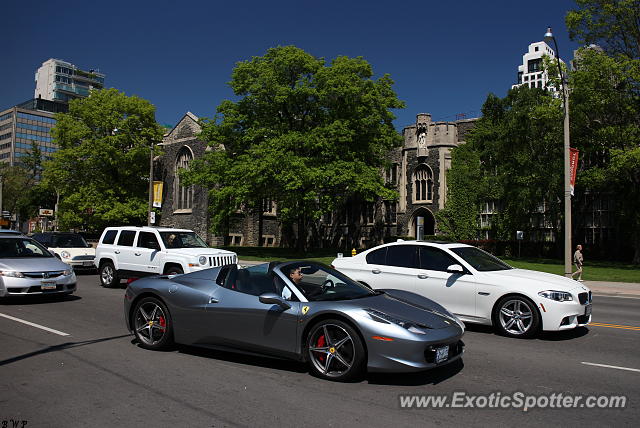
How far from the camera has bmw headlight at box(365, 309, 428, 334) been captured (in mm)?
5348

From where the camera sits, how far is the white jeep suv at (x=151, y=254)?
45.7ft

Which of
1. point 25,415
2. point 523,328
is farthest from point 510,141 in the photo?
point 25,415

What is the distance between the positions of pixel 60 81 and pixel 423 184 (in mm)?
155020

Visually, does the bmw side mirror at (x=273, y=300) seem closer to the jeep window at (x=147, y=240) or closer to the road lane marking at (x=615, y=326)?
the road lane marking at (x=615, y=326)

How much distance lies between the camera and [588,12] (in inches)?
1257

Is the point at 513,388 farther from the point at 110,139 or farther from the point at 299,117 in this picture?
the point at 110,139

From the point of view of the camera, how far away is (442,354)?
211 inches

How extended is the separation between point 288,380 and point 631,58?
1378 inches

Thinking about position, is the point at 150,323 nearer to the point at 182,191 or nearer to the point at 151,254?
the point at 151,254

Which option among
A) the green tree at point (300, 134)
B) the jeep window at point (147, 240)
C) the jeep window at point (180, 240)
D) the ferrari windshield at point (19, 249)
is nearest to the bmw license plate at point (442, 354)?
the ferrari windshield at point (19, 249)

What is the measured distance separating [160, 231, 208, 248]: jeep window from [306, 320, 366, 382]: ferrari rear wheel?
9907 mm

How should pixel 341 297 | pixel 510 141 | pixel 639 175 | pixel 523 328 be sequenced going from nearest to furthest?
pixel 341 297, pixel 523 328, pixel 639 175, pixel 510 141

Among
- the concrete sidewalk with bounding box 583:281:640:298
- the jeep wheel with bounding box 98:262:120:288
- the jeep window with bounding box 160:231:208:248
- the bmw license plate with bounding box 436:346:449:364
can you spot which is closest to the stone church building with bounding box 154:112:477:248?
the concrete sidewalk with bounding box 583:281:640:298

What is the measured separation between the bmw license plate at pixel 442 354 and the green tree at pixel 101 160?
148 ft
